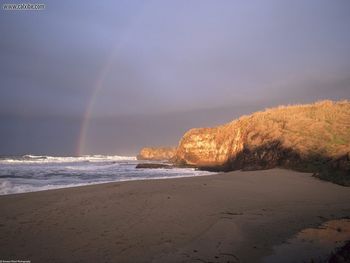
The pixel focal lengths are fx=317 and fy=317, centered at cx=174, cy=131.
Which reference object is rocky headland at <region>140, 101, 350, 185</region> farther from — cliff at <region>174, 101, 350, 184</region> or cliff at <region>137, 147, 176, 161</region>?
cliff at <region>137, 147, 176, 161</region>

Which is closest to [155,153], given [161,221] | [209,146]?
[209,146]

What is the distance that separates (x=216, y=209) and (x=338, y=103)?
19.8 meters

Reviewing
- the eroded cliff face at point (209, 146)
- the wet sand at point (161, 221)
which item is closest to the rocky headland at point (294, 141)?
the eroded cliff face at point (209, 146)

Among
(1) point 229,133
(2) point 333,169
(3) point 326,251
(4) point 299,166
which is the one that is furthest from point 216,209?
(1) point 229,133

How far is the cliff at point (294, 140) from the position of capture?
1761cm

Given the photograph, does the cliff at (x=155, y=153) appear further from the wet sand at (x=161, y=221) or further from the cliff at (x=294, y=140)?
the wet sand at (x=161, y=221)

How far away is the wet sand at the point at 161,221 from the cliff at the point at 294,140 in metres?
5.49

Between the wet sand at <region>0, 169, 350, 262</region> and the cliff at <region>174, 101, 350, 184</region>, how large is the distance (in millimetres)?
5487

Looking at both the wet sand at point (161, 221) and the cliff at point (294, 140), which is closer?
the wet sand at point (161, 221)

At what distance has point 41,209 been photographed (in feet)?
29.6

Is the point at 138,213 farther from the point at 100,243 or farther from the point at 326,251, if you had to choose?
the point at 326,251

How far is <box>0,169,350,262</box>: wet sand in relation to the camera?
579cm

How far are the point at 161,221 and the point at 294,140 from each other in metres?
15.5

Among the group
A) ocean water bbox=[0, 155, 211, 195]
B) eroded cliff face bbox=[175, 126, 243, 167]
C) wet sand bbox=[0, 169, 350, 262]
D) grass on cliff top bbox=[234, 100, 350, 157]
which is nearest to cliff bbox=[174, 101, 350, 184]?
grass on cliff top bbox=[234, 100, 350, 157]
